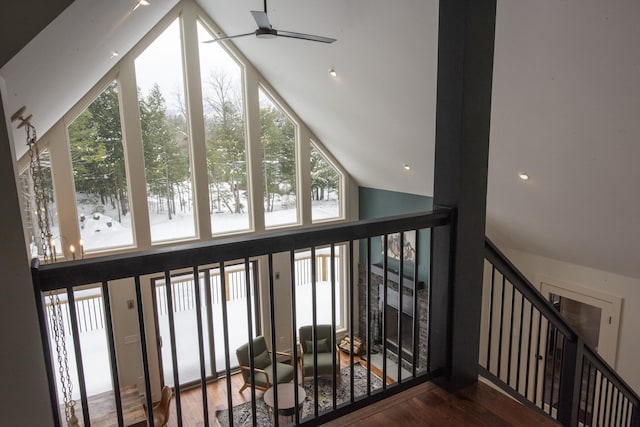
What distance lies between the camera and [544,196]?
507 cm

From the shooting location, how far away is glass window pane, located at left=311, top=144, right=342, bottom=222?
27.8 ft

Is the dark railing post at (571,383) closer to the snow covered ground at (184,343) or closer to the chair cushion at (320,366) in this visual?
the snow covered ground at (184,343)

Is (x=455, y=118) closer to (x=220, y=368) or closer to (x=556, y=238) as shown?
(x=556, y=238)

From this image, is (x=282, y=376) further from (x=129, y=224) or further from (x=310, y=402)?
(x=129, y=224)

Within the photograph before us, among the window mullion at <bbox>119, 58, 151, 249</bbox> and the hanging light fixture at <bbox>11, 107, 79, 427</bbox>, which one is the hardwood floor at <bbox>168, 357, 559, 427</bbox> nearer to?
the hanging light fixture at <bbox>11, 107, 79, 427</bbox>

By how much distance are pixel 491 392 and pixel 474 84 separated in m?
1.45

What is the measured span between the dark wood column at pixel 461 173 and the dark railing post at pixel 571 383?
815mm

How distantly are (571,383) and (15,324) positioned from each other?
275 centimetres

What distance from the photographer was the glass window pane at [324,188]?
8461mm

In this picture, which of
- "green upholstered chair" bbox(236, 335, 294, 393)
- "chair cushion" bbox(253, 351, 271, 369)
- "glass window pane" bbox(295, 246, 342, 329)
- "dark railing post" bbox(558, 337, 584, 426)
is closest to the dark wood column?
"dark railing post" bbox(558, 337, 584, 426)

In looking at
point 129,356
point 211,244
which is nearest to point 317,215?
point 129,356

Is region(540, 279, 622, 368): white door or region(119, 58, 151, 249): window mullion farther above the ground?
region(119, 58, 151, 249): window mullion

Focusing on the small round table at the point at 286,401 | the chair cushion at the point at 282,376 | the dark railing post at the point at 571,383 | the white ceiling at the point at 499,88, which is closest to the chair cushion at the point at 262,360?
the chair cushion at the point at 282,376

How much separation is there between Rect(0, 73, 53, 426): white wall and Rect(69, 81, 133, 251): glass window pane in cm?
589
